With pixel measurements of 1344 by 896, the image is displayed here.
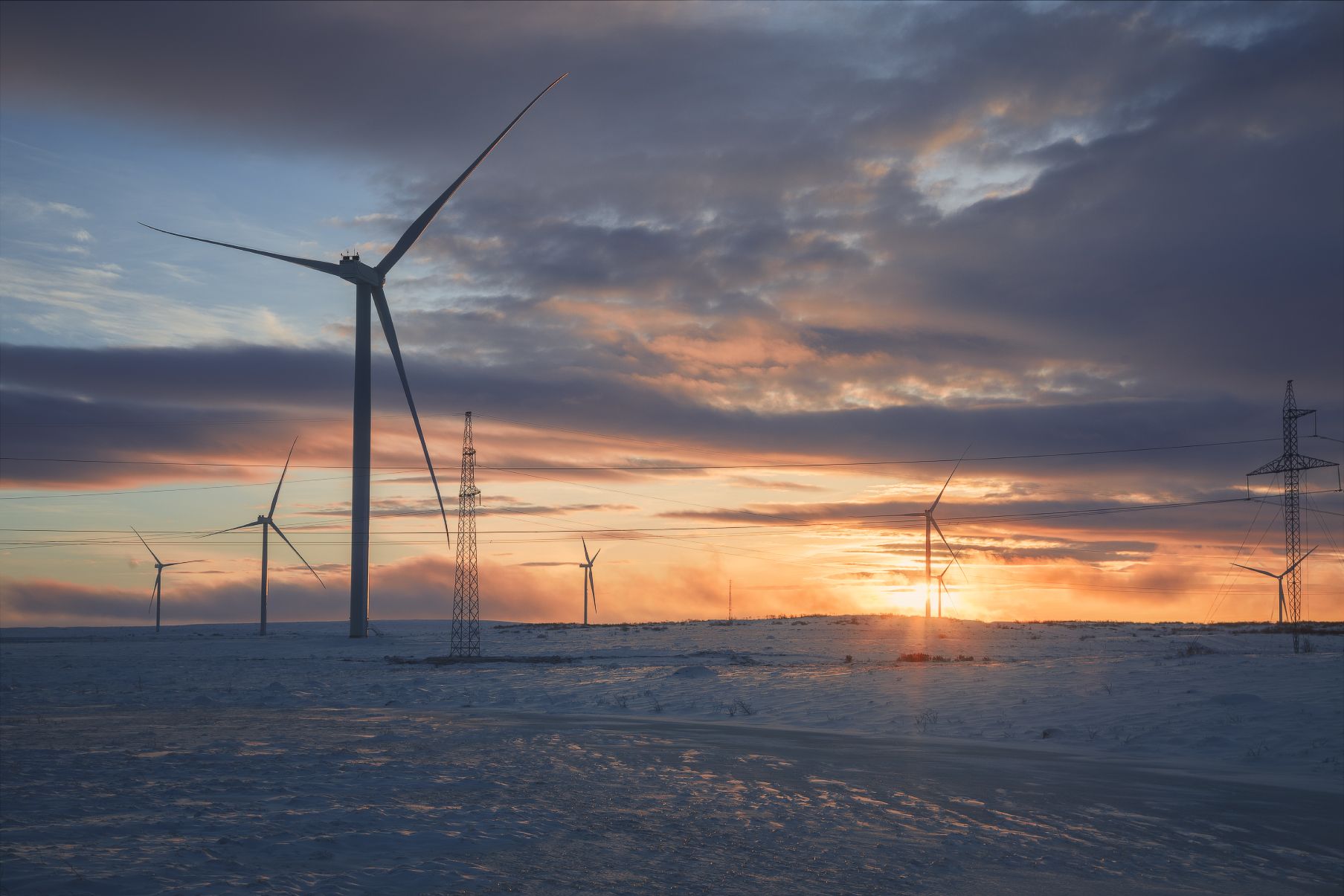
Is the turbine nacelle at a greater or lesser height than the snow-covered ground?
greater

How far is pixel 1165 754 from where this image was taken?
74.8 feet

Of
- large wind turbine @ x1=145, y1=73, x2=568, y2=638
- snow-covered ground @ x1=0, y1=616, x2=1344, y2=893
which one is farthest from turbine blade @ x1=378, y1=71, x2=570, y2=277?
snow-covered ground @ x1=0, y1=616, x2=1344, y2=893

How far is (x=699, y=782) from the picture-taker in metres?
17.5

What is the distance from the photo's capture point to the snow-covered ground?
1155 centimetres

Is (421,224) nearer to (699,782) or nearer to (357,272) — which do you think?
(357,272)

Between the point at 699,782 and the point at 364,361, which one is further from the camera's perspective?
the point at 364,361

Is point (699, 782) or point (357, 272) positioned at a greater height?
point (357, 272)

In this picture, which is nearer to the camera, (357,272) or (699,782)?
(699,782)

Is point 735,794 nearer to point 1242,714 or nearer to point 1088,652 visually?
point 1242,714

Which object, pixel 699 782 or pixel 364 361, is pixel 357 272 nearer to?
pixel 364 361

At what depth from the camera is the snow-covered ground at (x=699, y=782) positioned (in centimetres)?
1155

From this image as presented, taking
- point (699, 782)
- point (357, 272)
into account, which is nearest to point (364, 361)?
point (357, 272)

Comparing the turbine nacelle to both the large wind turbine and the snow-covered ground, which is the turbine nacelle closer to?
the large wind turbine

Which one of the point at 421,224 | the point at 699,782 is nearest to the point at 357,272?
the point at 421,224
